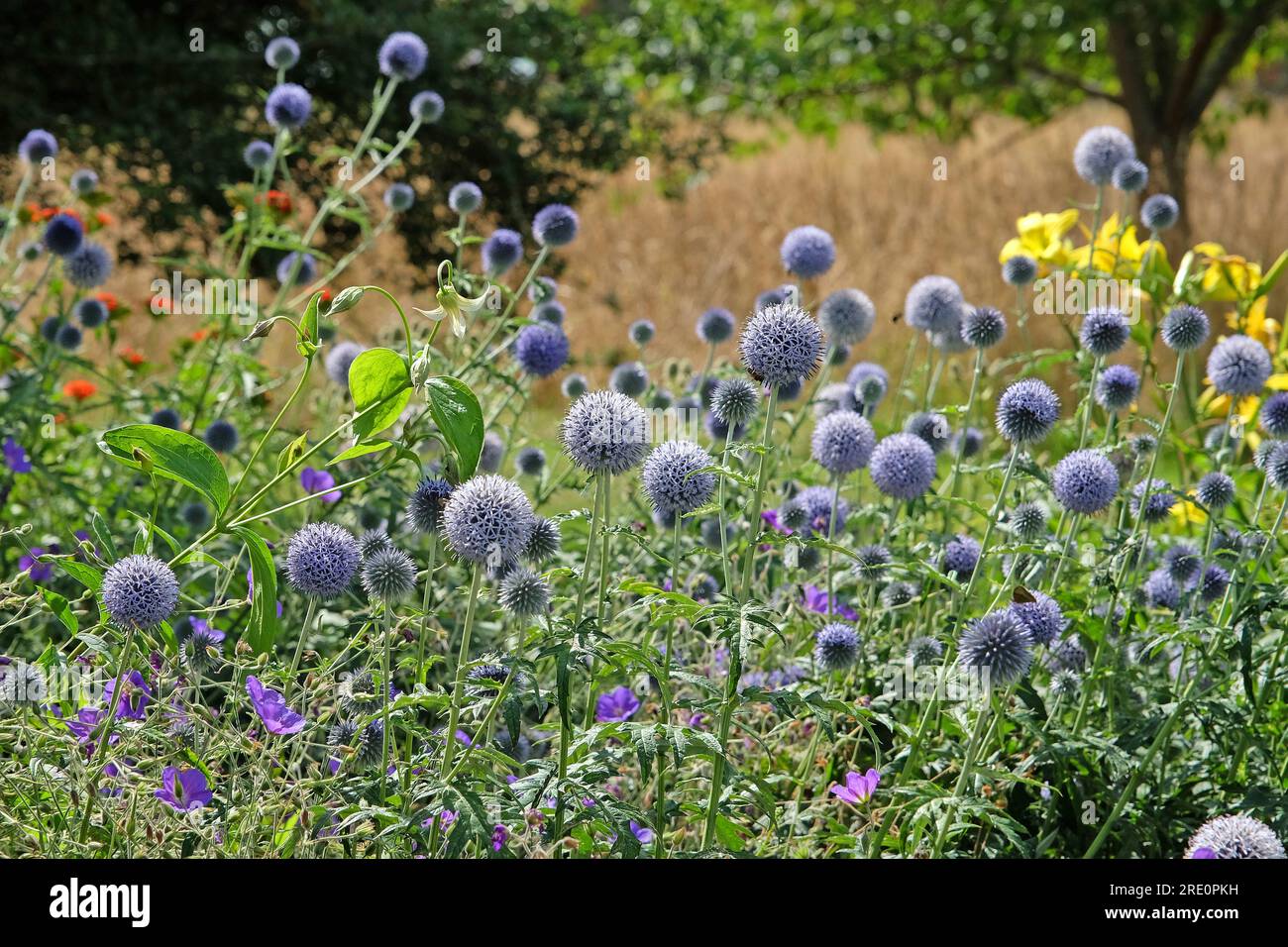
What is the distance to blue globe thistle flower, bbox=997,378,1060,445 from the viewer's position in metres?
2.87

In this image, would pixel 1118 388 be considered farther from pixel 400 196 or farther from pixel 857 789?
pixel 400 196

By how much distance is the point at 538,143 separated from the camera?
22.4ft

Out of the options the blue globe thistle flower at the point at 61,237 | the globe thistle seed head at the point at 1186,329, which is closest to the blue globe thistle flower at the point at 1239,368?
the globe thistle seed head at the point at 1186,329

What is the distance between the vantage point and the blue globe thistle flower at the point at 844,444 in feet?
10.1

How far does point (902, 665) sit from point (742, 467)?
85cm

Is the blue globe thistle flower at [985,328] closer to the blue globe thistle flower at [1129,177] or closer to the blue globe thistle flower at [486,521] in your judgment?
the blue globe thistle flower at [1129,177]

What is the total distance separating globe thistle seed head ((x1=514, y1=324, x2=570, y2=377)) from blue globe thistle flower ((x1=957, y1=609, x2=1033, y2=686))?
1.54 meters

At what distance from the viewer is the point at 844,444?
309cm

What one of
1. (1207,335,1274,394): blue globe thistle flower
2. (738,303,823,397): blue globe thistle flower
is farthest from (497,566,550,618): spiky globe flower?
(1207,335,1274,394): blue globe thistle flower

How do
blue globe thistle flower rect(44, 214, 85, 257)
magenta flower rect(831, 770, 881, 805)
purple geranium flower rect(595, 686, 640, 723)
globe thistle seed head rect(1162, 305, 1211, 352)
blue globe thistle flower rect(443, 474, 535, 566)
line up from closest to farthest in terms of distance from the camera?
blue globe thistle flower rect(443, 474, 535, 566) < magenta flower rect(831, 770, 881, 805) < purple geranium flower rect(595, 686, 640, 723) < globe thistle seed head rect(1162, 305, 1211, 352) < blue globe thistle flower rect(44, 214, 85, 257)

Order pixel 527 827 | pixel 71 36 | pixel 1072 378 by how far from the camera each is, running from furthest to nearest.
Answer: pixel 1072 378 → pixel 71 36 → pixel 527 827

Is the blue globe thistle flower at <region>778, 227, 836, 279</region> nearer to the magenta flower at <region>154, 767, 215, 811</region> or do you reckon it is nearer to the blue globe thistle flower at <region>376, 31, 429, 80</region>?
the blue globe thistle flower at <region>376, 31, 429, 80</region>

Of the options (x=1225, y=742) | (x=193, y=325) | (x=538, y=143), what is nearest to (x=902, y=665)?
(x=1225, y=742)

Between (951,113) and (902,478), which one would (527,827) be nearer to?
(902,478)
